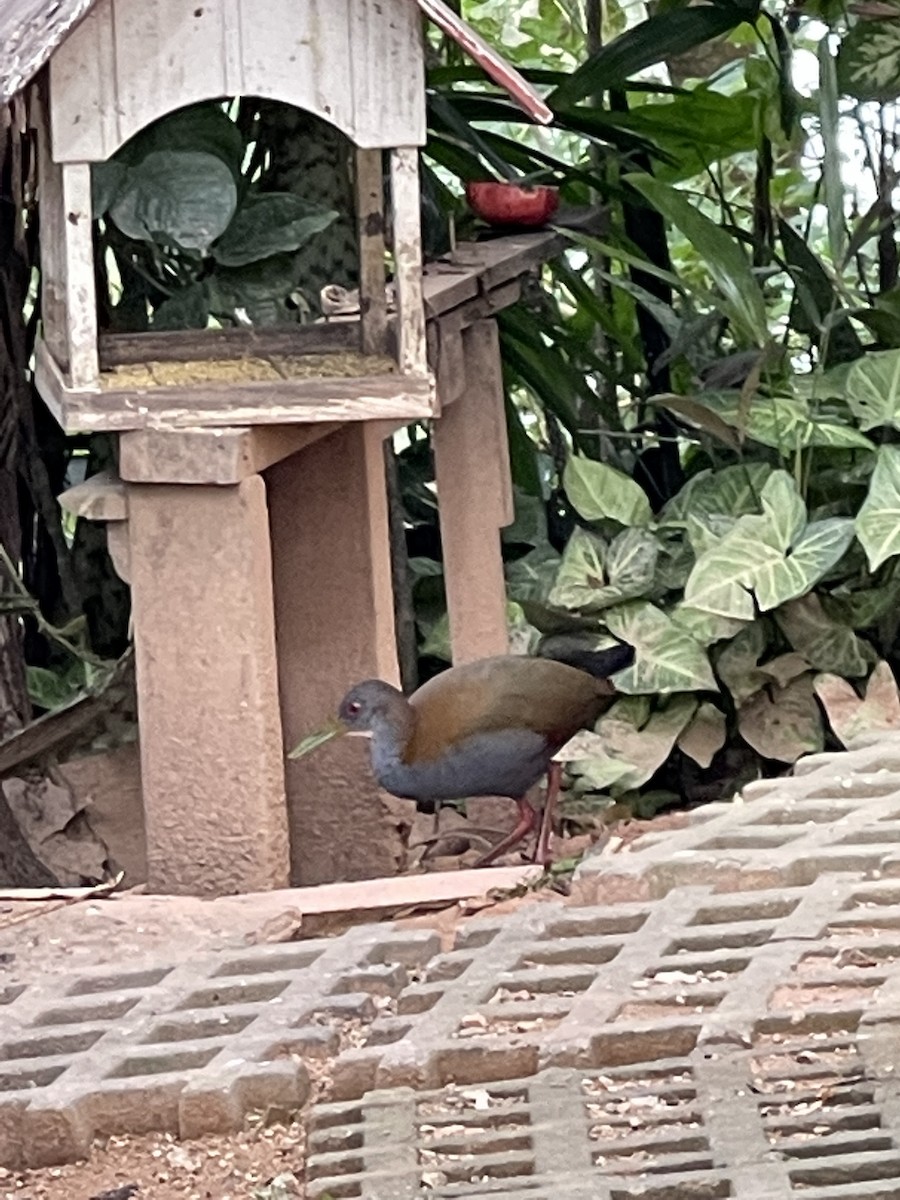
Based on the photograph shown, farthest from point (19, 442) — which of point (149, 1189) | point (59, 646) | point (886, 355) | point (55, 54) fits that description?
point (149, 1189)

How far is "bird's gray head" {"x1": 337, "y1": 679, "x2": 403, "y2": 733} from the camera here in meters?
4.30

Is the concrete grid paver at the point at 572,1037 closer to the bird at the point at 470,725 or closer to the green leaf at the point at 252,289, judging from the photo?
the bird at the point at 470,725

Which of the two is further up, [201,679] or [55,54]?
[55,54]

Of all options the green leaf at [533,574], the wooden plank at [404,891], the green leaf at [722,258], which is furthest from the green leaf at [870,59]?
the wooden plank at [404,891]

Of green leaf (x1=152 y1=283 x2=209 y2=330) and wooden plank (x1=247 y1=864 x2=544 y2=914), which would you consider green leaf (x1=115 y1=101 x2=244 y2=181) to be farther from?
wooden plank (x1=247 y1=864 x2=544 y2=914)

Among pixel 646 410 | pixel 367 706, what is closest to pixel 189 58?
pixel 367 706

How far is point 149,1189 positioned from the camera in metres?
2.67

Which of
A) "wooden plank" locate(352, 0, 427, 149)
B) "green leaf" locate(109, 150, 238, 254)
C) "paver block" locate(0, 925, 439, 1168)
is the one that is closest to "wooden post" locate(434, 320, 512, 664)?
"green leaf" locate(109, 150, 238, 254)

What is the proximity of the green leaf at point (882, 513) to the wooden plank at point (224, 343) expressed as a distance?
4.32 ft

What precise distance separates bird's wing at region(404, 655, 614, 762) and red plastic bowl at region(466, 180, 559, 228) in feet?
4.07

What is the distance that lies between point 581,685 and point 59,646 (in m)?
1.70

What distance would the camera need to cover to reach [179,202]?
166 inches

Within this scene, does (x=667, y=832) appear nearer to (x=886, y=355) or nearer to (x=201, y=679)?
(x=201, y=679)

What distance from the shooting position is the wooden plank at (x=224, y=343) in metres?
4.21
